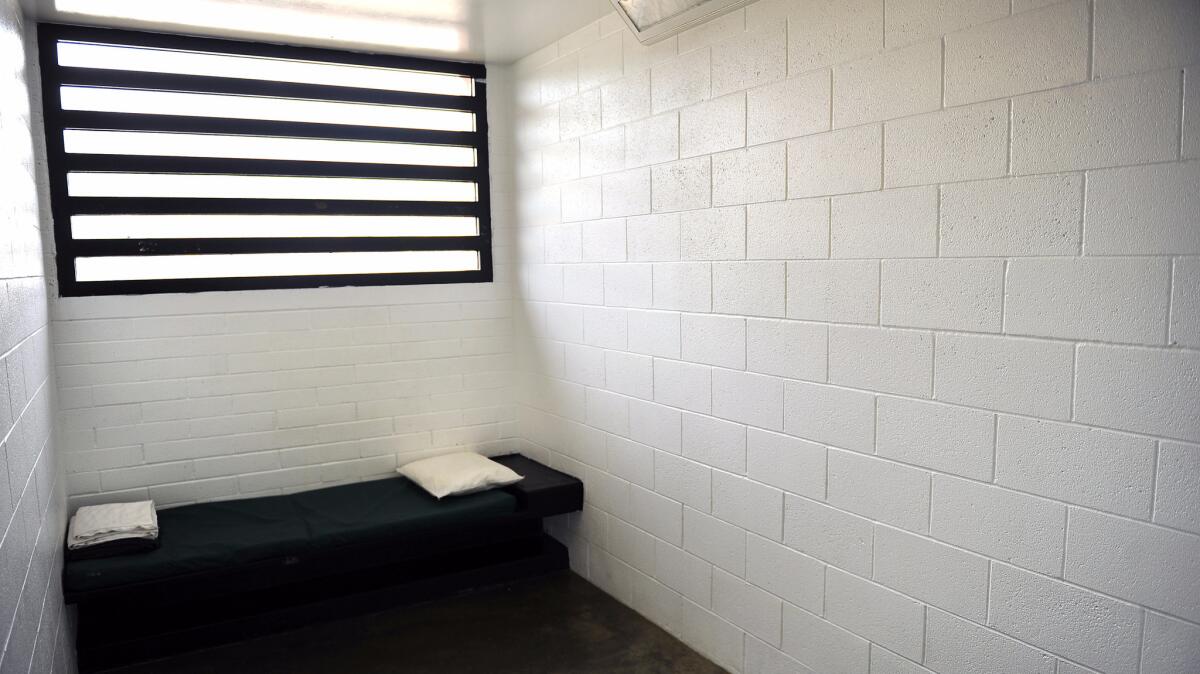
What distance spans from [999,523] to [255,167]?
363cm

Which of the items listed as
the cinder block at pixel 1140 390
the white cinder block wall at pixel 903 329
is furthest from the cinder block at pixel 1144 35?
the cinder block at pixel 1140 390

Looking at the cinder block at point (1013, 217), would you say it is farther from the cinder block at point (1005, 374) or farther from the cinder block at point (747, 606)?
the cinder block at point (747, 606)

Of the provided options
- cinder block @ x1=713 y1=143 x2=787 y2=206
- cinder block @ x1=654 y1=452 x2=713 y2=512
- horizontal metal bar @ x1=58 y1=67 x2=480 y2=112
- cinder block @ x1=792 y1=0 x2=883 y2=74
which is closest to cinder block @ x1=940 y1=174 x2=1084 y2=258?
cinder block @ x1=792 y1=0 x2=883 y2=74

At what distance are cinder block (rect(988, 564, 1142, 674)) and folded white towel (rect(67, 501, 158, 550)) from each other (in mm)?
3178

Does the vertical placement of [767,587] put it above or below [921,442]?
below

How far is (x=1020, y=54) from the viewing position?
2070mm

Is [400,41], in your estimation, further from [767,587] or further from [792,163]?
[767,587]

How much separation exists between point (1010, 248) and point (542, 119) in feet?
9.00

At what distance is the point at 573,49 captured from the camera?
3982 millimetres

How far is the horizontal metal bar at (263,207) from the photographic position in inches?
148

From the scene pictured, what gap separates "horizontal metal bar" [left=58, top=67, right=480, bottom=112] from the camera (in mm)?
3721

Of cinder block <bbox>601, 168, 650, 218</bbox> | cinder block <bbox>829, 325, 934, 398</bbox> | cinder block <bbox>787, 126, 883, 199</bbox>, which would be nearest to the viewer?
cinder block <bbox>829, 325, 934, 398</bbox>

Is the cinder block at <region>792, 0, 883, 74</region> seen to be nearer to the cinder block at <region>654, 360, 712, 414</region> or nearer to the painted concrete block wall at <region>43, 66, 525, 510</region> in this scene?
the cinder block at <region>654, 360, 712, 414</region>

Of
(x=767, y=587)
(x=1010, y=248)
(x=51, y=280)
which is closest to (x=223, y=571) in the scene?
(x=51, y=280)
